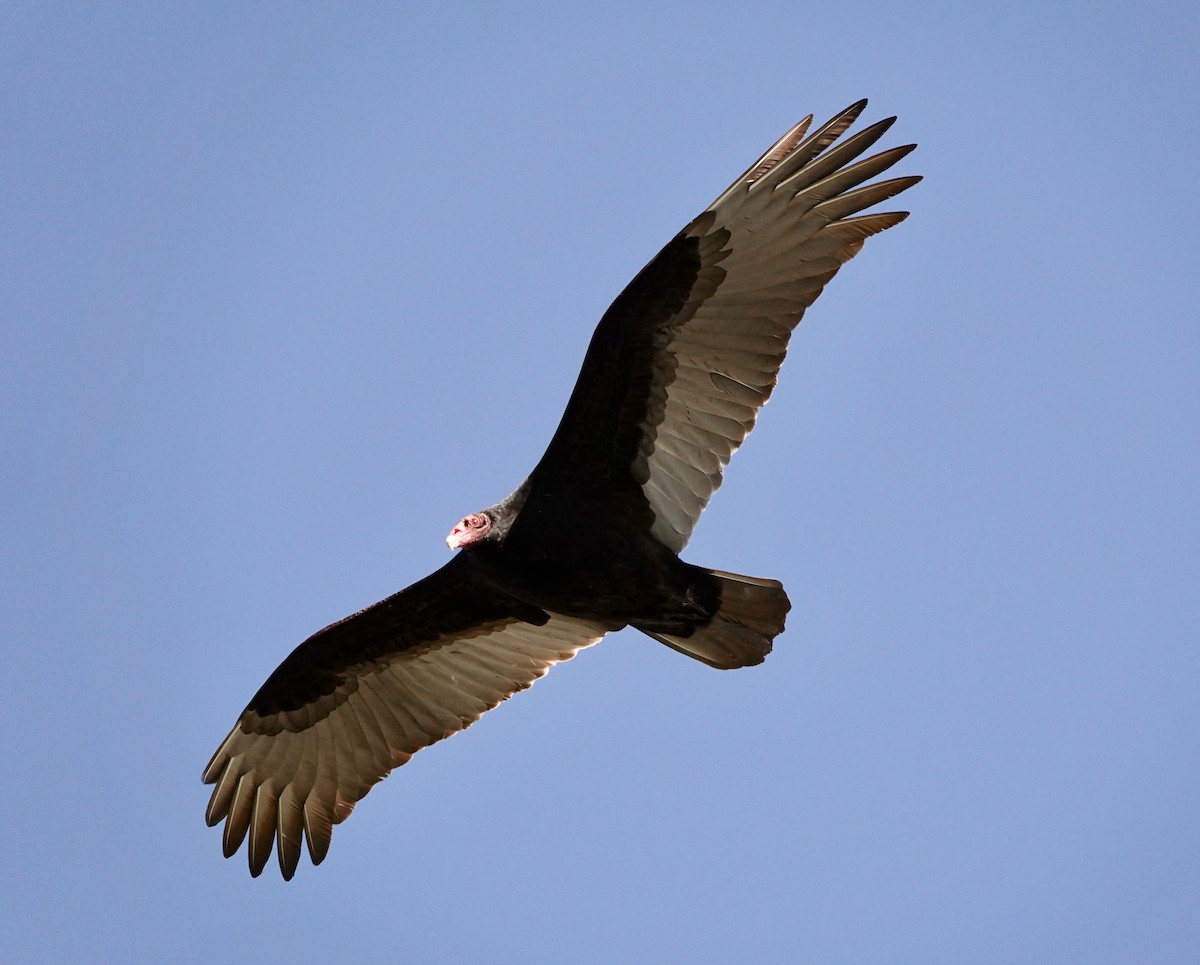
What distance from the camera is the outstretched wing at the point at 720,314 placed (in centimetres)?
684

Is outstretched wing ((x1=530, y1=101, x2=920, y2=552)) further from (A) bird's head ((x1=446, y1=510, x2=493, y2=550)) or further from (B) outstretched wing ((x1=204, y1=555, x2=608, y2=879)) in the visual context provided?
(B) outstretched wing ((x1=204, y1=555, x2=608, y2=879))

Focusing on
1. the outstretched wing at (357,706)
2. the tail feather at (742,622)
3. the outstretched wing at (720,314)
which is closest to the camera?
the outstretched wing at (720,314)

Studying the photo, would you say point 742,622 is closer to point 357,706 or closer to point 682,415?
point 682,415

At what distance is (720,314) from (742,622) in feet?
5.03

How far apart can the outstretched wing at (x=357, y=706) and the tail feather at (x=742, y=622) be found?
0.95 meters

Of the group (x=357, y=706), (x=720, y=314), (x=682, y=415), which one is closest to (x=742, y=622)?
(x=682, y=415)

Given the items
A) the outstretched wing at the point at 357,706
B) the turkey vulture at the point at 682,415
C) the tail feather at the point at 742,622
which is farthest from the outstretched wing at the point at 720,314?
the outstretched wing at the point at 357,706

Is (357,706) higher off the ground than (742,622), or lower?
higher

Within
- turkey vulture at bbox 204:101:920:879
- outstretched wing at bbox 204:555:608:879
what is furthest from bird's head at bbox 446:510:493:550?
outstretched wing at bbox 204:555:608:879

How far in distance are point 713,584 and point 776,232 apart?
1748 millimetres

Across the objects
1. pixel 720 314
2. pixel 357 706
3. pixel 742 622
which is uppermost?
pixel 720 314

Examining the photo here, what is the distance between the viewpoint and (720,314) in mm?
6934

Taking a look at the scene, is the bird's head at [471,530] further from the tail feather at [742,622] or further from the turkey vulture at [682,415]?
the tail feather at [742,622]

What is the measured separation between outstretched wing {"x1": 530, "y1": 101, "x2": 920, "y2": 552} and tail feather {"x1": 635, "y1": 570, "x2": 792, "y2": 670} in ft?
1.90
